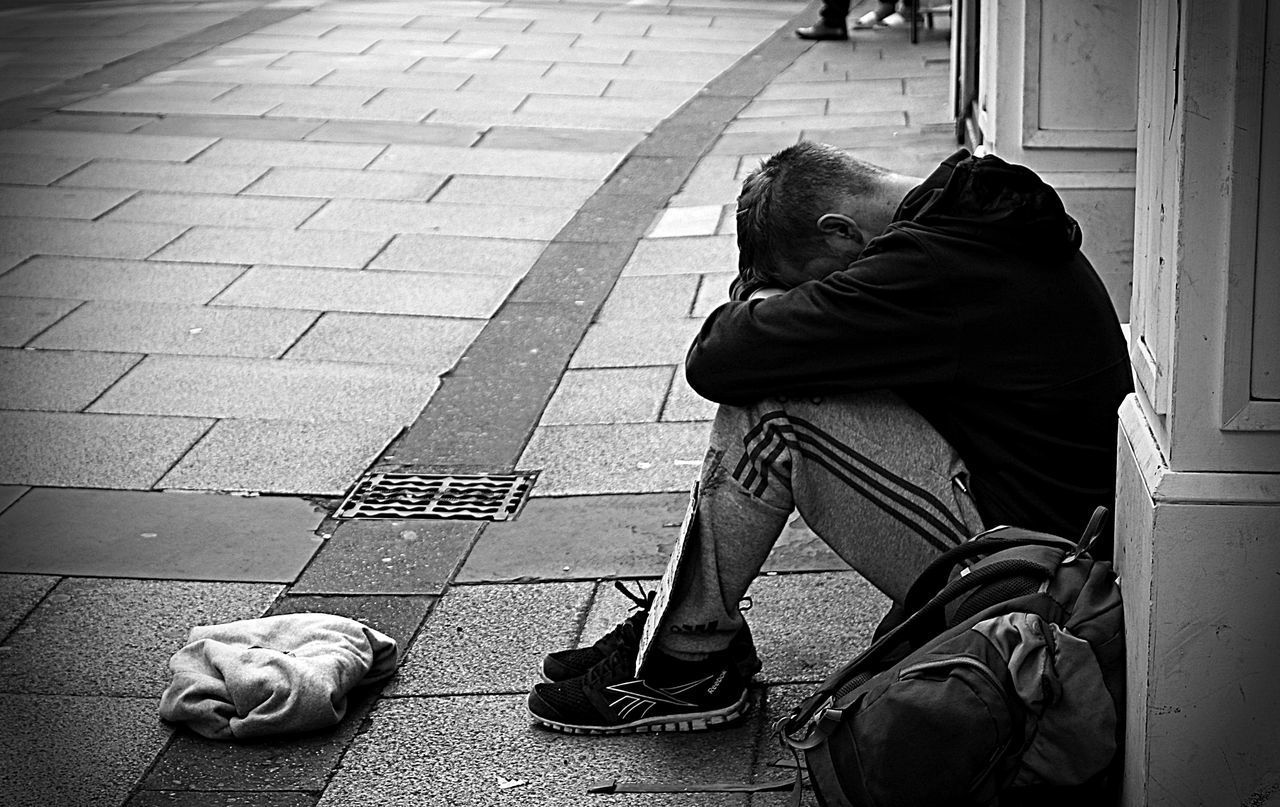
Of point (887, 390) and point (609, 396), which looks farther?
point (609, 396)

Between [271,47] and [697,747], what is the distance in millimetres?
9184

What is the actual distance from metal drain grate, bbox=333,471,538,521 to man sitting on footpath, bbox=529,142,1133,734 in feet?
3.78

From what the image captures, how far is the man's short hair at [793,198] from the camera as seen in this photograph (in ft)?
9.20

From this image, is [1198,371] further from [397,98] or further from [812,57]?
[812,57]

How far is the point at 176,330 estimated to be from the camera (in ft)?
17.5

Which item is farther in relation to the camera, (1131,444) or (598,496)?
(598,496)

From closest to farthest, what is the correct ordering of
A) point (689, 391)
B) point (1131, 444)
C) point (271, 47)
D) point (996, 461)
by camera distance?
point (1131, 444) → point (996, 461) → point (689, 391) → point (271, 47)

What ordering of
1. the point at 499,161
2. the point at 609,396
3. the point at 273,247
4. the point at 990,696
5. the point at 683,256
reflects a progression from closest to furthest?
1. the point at 990,696
2. the point at 609,396
3. the point at 683,256
4. the point at 273,247
5. the point at 499,161

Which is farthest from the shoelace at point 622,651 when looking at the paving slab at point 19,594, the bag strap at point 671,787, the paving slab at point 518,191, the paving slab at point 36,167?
the paving slab at point 36,167

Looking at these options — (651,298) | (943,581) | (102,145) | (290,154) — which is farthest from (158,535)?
(102,145)

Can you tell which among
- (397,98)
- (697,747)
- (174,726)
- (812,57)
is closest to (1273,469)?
(697,747)

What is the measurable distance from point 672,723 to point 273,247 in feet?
13.1

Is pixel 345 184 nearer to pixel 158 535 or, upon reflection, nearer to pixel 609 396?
pixel 609 396

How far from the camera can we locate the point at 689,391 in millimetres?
4711
